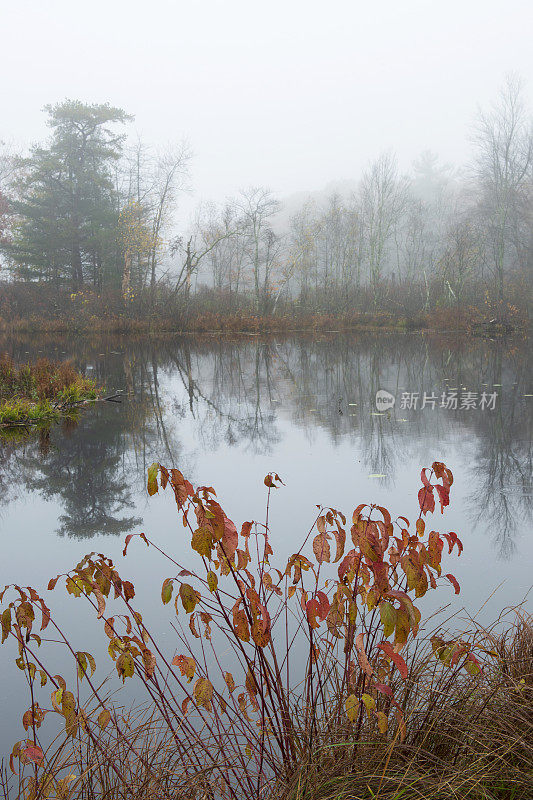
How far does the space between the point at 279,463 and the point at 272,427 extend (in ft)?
7.36

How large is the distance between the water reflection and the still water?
0.03 meters

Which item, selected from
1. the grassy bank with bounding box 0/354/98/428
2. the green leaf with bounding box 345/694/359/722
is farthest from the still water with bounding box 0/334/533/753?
the green leaf with bounding box 345/694/359/722

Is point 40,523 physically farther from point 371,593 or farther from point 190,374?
point 190,374

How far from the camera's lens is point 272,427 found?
31.5 feet

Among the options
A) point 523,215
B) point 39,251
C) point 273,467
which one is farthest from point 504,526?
point 39,251

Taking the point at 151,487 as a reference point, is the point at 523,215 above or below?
above

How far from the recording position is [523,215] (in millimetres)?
36531

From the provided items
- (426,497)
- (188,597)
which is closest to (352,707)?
(188,597)

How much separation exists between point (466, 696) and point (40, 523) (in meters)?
4.32

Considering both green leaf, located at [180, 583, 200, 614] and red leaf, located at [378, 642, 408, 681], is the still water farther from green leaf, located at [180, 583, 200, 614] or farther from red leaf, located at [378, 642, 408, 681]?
red leaf, located at [378, 642, 408, 681]

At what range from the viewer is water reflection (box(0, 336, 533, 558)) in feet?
20.4

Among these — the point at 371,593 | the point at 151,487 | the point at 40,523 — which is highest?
the point at 151,487

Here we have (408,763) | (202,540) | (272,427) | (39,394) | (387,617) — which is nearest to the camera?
(387,617)

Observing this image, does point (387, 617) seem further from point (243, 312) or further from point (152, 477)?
point (243, 312)
